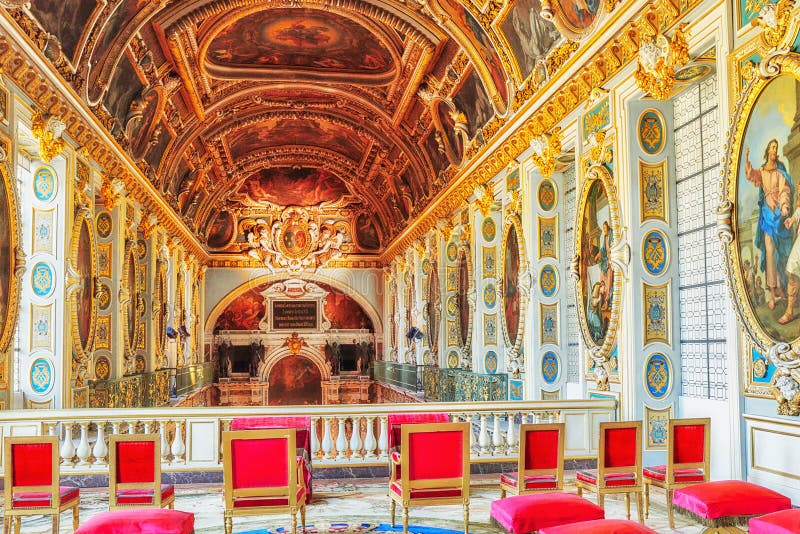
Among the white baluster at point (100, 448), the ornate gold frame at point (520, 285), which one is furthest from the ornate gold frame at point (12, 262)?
the ornate gold frame at point (520, 285)

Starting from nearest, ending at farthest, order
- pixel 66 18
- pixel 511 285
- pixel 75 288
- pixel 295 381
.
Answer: pixel 66 18 → pixel 75 288 → pixel 511 285 → pixel 295 381

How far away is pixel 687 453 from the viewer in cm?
773

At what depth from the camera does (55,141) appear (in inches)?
494

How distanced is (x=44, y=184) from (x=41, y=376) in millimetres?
3234

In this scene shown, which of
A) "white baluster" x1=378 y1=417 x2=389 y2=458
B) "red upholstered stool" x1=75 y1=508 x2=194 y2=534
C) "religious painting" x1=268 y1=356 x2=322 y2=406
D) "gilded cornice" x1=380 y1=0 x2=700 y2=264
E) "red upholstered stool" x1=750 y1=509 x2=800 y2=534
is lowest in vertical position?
"religious painting" x1=268 y1=356 x2=322 y2=406

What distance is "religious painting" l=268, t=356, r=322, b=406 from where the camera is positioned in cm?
3575

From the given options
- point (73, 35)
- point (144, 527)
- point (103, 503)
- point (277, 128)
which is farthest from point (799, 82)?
point (277, 128)

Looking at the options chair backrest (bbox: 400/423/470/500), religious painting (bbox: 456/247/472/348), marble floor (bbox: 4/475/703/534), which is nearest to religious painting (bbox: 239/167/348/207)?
religious painting (bbox: 456/247/472/348)

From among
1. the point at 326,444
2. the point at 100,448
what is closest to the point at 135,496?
the point at 100,448

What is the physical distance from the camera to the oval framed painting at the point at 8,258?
35.9ft

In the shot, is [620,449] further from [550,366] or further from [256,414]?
[550,366]

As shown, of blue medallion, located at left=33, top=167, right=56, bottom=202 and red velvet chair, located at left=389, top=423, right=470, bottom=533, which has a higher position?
blue medallion, located at left=33, top=167, right=56, bottom=202

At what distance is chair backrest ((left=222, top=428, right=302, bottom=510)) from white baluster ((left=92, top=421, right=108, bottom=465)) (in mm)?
4252

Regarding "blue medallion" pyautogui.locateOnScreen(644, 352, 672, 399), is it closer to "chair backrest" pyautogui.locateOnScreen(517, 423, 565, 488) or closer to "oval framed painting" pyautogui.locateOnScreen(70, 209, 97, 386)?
"chair backrest" pyautogui.locateOnScreen(517, 423, 565, 488)
